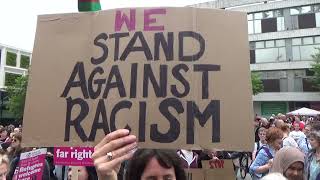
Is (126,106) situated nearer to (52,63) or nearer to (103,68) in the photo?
(103,68)

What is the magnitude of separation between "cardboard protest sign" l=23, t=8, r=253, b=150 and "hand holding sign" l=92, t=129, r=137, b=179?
6.1 inches

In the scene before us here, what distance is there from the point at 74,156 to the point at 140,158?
289cm

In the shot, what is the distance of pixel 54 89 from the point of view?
97.0 inches

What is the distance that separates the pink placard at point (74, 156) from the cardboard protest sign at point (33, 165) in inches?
12.9

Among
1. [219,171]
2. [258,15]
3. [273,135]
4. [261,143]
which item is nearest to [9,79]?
[258,15]

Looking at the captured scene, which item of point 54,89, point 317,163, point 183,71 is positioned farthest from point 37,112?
point 317,163

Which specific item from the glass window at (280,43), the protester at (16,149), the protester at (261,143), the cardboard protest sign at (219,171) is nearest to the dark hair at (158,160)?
the cardboard protest sign at (219,171)

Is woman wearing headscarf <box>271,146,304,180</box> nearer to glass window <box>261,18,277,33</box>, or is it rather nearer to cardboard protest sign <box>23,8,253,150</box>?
cardboard protest sign <box>23,8,253,150</box>

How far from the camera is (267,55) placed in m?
42.0

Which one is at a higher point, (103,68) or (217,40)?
(217,40)

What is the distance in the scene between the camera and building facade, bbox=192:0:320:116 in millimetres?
39809

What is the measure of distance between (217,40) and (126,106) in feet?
1.93

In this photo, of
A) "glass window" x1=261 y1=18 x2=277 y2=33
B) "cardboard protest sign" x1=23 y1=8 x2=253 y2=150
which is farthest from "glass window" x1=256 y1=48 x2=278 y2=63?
"cardboard protest sign" x1=23 y1=8 x2=253 y2=150

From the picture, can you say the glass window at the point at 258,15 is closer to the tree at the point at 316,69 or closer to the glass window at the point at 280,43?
the glass window at the point at 280,43
